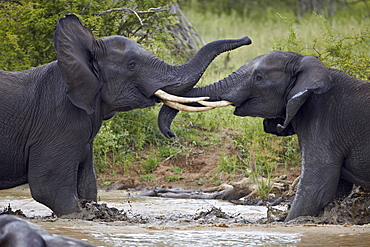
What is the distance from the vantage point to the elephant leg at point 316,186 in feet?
23.0

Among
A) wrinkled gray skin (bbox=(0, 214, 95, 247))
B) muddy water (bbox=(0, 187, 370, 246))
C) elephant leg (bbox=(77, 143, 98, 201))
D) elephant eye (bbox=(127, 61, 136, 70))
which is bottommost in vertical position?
muddy water (bbox=(0, 187, 370, 246))

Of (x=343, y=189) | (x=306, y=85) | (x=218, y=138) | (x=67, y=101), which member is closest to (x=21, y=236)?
(x=67, y=101)

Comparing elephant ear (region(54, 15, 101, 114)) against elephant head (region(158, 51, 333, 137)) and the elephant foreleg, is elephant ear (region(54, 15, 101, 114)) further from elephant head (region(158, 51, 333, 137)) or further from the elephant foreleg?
the elephant foreleg

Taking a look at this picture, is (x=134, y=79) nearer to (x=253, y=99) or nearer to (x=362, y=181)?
(x=253, y=99)

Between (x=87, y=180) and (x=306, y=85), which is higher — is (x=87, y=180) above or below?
below

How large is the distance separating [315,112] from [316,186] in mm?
773

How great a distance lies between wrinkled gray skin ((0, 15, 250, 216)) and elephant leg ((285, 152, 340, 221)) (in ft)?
5.00

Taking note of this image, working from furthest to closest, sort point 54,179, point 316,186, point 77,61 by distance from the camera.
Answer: point 316,186 → point 77,61 → point 54,179

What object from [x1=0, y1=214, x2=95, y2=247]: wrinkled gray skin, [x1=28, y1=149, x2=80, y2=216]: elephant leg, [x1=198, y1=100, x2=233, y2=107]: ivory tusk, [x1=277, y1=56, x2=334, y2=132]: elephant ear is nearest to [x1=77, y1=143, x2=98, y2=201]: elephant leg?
[x1=28, y1=149, x2=80, y2=216]: elephant leg

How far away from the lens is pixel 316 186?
7.00 meters

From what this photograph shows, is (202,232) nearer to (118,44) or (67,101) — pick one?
(67,101)

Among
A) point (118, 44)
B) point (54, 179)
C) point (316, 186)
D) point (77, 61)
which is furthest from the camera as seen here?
point (118, 44)

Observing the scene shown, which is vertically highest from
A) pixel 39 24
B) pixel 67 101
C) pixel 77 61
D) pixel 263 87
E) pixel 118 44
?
pixel 39 24

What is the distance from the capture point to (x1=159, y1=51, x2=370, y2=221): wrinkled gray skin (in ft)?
23.1
